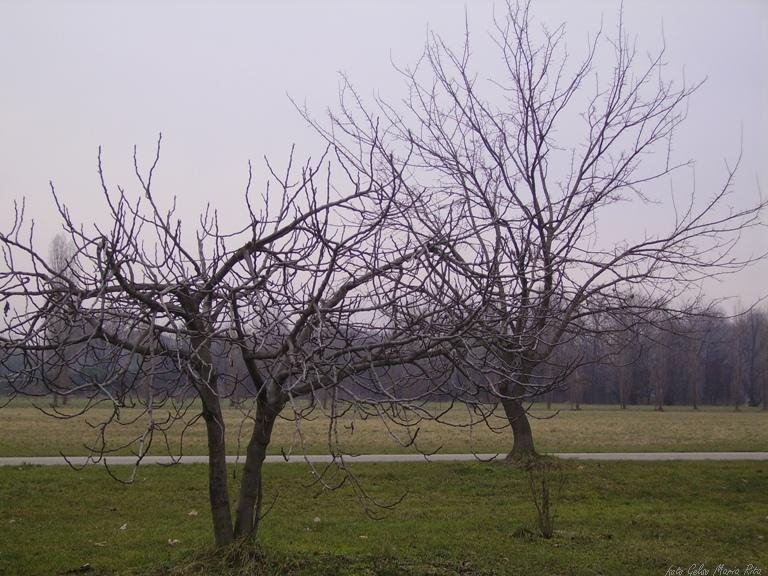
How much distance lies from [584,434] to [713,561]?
20967 mm

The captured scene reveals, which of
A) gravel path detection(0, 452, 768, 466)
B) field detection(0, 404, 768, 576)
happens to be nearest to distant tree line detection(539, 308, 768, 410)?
gravel path detection(0, 452, 768, 466)

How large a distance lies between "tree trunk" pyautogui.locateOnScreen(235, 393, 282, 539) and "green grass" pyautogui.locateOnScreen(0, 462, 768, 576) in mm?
357

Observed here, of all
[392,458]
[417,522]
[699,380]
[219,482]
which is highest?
[699,380]

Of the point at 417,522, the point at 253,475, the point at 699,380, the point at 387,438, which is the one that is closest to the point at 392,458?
the point at 417,522

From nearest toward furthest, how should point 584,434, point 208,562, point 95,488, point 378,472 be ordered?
point 208,562 < point 95,488 < point 378,472 < point 584,434

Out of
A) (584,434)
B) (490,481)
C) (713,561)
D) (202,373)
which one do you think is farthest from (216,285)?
(584,434)

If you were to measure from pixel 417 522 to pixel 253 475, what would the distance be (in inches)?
161

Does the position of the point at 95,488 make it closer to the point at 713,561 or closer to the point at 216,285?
the point at 216,285

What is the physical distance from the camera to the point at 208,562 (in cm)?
588

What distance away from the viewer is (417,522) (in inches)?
374

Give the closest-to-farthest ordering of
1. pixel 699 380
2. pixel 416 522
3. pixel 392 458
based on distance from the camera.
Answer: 1. pixel 416 522
2. pixel 392 458
3. pixel 699 380

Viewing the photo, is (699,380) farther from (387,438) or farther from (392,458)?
(392,458)

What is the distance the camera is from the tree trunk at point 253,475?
575 cm

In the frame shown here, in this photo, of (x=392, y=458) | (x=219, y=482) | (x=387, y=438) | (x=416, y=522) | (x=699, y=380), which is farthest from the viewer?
(x=699, y=380)
